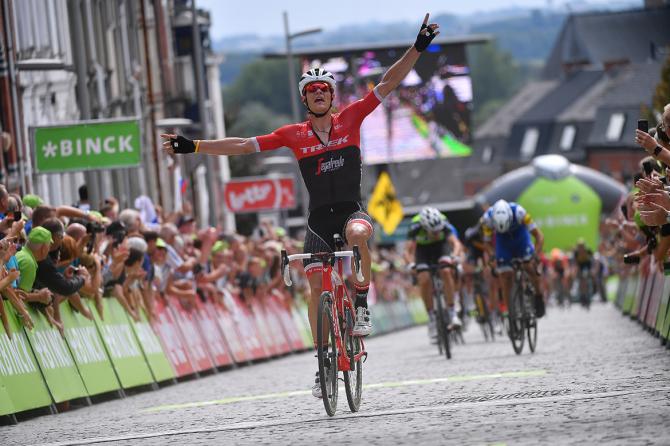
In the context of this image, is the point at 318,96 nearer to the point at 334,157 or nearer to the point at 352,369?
the point at 334,157

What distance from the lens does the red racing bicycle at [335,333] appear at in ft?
41.2

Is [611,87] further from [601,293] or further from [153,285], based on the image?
[153,285]

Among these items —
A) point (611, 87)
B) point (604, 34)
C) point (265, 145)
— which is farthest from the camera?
point (604, 34)

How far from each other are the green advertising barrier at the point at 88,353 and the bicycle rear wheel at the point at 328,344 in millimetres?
4987

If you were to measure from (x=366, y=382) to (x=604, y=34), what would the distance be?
13223 cm

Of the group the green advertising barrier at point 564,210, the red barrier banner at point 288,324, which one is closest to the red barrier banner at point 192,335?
the red barrier banner at point 288,324

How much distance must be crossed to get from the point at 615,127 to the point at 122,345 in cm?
10156

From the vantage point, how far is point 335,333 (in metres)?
12.8

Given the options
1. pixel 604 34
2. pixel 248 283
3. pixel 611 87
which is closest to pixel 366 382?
pixel 248 283

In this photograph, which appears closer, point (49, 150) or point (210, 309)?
point (49, 150)

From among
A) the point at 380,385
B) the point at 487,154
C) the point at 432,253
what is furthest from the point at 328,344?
the point at 487,154

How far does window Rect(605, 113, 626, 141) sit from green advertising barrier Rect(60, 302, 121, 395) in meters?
101

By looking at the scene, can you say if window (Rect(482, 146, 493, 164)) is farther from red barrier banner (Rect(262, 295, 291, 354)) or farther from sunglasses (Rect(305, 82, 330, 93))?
sunglasses (Rect(305, 82, 330, 93))

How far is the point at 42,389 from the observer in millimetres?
15844
